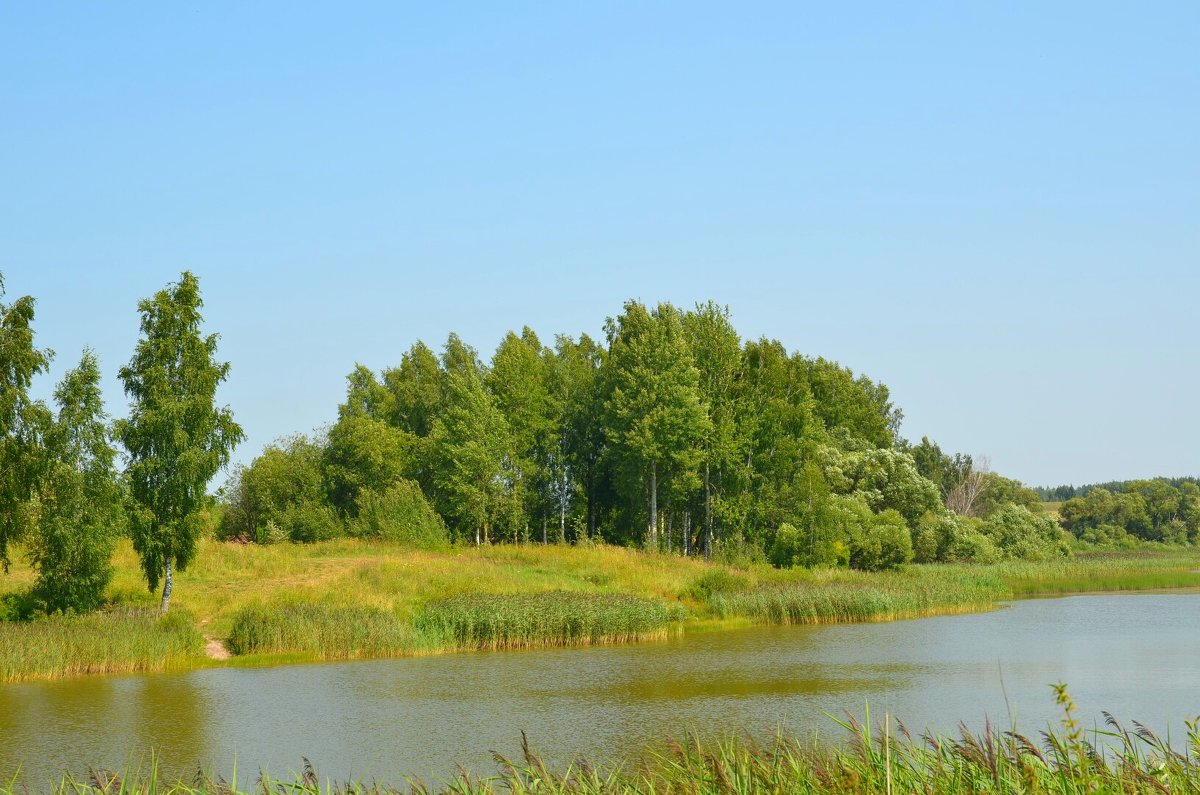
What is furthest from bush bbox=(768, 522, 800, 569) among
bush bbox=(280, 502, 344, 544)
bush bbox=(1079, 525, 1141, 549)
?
bush bbox=(1079, 525, 1141, 549)

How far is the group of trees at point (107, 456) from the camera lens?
29.7 metres

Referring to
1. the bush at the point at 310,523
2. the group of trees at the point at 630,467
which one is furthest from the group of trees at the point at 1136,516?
the bush at the point at 310,523

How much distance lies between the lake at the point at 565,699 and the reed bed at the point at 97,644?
0.64 m

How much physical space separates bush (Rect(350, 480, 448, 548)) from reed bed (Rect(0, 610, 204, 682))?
69.1 ft

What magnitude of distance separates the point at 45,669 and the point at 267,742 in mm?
10872

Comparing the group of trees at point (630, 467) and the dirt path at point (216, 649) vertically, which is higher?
the group of trees at point (630, 467)

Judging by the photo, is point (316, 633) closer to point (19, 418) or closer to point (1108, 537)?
point (19, 418)

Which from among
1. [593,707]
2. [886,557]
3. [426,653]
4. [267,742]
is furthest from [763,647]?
[886,557]

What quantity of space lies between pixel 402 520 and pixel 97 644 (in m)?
26.0

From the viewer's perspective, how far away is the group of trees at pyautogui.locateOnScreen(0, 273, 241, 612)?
29.7 m

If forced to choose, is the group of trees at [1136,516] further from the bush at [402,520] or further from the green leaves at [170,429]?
the green leaves at [170,429]

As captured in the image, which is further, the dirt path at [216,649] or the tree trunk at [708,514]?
the tree trunk at [708,514]

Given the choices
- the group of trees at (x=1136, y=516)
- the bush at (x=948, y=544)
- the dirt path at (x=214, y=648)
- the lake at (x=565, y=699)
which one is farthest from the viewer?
the group of trees at (x=1136, y=516)

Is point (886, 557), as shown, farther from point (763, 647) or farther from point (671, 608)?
point (763, 647)
